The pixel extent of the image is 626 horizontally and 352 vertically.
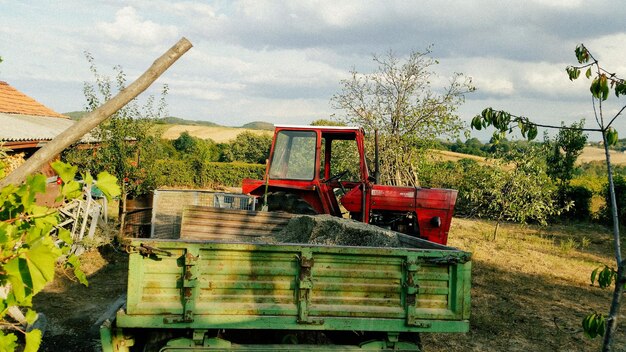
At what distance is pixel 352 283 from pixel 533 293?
18.8 ft

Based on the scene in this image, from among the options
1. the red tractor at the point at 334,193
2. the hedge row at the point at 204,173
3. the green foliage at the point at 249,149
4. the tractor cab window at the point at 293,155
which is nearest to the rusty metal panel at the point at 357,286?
the red tractor at the point at 334,193

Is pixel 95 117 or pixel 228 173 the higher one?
pixel 95 117

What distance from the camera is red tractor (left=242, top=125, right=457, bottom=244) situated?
755cm

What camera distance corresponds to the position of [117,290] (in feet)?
25.1

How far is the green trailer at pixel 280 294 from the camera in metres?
3.75

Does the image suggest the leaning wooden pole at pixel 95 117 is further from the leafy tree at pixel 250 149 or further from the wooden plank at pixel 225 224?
the leafy tree at pixel 250 149

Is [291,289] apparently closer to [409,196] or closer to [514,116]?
[514,116]

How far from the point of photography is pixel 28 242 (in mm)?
1990

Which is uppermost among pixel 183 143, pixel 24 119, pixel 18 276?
pixel 183 143

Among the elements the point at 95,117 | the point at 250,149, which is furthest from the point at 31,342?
the point at 250,149

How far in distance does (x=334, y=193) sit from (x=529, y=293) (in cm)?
368

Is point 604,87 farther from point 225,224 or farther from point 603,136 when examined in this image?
point 225,224

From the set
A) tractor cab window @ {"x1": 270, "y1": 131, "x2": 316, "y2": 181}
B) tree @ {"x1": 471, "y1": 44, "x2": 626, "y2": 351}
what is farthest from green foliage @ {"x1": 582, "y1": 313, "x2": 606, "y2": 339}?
tractor cab window @ {"x1": 270, "y1": 131, "x2": 316, "y2": 181}

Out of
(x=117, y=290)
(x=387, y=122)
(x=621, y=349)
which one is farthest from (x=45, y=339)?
(x=387, y=122)
